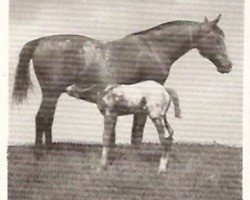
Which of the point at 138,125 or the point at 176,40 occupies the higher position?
the point at 176,40

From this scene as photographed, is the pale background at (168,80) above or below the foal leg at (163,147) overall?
above

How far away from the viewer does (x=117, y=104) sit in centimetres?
88

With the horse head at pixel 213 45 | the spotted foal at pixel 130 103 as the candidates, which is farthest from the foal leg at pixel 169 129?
the horse head at pixel 213 45

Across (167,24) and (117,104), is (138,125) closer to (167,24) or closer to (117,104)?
(117,104)

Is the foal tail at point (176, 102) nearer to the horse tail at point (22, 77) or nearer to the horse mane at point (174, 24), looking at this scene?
the horse mane at point (174, 24)

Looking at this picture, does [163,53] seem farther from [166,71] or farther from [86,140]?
[86,140]

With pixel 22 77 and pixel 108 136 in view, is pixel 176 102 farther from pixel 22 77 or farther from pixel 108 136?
pixel 22 77

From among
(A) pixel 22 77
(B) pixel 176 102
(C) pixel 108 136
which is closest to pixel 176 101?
(B) pixel 176 102

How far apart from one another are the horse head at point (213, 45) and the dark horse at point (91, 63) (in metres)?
0.03

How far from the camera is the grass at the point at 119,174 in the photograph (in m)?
0.88

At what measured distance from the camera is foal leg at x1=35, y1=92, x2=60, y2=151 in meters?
0.88

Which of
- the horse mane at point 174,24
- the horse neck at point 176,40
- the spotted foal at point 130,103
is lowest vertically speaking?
the spotted foal at point 130,103

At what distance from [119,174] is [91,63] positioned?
0.15 m

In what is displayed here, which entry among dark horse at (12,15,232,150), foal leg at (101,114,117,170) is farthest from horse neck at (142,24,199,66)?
foal leg at (101,114,117,170)
